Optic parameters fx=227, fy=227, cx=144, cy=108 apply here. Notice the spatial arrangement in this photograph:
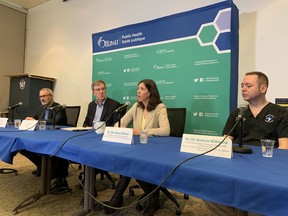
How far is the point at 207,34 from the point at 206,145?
6.06 feet

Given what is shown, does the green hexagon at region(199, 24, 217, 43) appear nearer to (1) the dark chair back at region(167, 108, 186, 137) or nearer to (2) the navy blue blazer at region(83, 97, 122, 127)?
(1) the dark chair back at region(167, 108, 186, 137)

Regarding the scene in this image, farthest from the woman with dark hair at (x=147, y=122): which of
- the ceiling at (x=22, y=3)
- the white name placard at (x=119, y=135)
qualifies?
the ceiling at (x=22, y=3)

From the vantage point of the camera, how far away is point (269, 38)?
2.50 m

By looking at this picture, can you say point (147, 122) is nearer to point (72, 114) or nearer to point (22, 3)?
point (72, 114)

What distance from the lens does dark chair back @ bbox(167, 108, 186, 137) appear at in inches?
90.8

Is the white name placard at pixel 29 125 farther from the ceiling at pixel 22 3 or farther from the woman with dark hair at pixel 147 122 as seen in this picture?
the ceiling at pixel 22 3

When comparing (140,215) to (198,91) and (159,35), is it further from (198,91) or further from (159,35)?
(159,35)

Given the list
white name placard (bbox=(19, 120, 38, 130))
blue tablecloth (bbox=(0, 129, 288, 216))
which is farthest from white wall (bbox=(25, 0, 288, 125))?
white name placard (bbox=(19, 120, 38, 130))

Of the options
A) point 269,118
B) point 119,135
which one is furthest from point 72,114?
point 269,118

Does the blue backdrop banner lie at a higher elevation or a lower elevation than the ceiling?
lower

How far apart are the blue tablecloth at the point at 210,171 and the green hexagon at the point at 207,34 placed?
1680 mm

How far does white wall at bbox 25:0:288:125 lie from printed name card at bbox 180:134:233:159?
173cm

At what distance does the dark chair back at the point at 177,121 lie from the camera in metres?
2.31

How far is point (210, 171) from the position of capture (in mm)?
805
